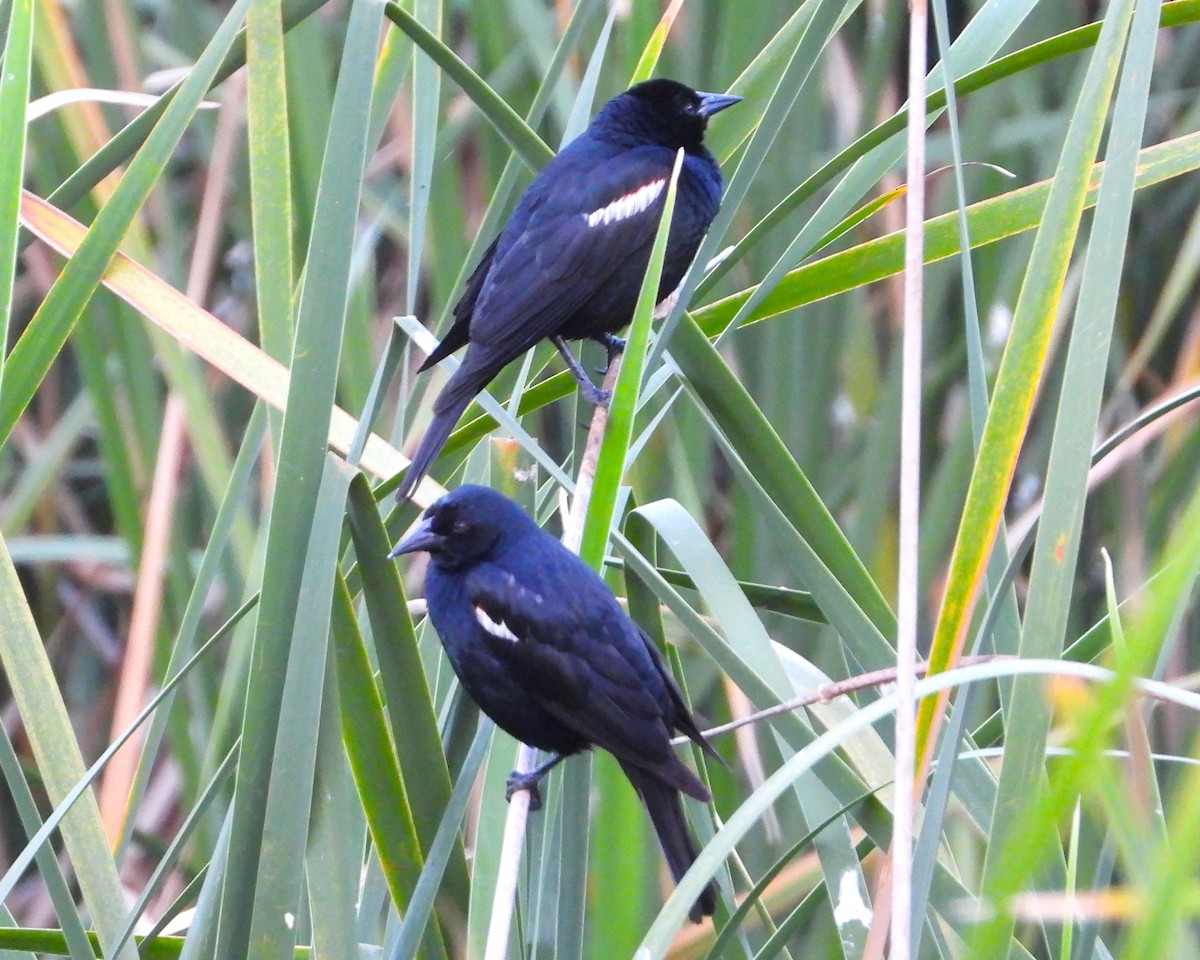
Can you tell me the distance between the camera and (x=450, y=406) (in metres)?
1.51

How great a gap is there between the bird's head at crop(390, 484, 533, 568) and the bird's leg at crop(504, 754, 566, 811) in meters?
→ 0.24

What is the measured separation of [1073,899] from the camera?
0.85m

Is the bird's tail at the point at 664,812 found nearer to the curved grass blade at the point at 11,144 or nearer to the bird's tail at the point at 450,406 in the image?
the bird's tail at the point at 450,406

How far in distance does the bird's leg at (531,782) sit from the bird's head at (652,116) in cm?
98

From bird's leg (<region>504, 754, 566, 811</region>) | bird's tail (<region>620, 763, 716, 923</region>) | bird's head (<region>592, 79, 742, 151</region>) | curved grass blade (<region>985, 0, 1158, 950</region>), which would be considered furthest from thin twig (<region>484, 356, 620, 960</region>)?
bird's head (<region>592, 79, 742, 151</region>)

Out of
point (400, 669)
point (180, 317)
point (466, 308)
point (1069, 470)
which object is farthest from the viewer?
point (466, 308)

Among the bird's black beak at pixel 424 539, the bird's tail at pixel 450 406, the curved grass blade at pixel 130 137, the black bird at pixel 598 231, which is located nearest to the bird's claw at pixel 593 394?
the black bird at pixel 598 231

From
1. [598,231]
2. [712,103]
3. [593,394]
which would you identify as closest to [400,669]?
[593,394]

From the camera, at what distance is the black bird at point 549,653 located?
1.38m

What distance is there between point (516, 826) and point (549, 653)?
1.10 ft

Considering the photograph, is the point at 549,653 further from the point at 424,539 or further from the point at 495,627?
the point at 424,539

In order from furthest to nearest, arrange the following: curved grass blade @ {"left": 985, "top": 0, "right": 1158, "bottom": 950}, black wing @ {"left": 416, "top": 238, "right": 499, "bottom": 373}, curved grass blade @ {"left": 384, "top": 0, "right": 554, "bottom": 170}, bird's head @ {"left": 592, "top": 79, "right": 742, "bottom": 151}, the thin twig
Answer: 1. bird's head @ {"left": 592, "top": 79, "right": 742, "bottom": 151}
2. black wing @ {"left": 416, "top": 238, "right": 499, "bottom": 373}
3. curved grass blade @ {"left": 384, "top": 0, "right": 554, "bottom": 170}
4. the thin twig
5. curved grass blade @ {"left": 985, "top": 0, "right": 1158, "bottom": 950}

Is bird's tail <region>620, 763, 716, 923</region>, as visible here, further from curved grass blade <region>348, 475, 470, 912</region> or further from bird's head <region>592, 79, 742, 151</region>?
bird's head <region>592, 79, 742, 151</region>

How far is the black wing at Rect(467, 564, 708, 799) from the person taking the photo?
1.38 metres
